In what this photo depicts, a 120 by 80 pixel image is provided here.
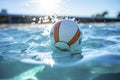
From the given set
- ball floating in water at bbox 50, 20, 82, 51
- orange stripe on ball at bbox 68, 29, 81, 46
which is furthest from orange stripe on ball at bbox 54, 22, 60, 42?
orange stripe on ball at bbox 68, 29, 81, 46

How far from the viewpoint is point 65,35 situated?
368 inches

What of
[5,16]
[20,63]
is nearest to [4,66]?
[20,63]

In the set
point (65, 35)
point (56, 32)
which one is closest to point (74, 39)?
point (65, 35)

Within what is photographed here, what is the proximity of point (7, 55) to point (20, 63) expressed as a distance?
1258 millimetres

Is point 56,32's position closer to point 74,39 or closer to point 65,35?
point 65,35

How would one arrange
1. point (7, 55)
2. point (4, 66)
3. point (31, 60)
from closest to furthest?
point (4, 66) → point (31, 60) → point (7, 55)

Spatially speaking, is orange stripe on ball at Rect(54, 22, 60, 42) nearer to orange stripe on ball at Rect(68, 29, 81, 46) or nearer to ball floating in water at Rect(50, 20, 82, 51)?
ball floating in water at Rect(50, 20, 82, 51)

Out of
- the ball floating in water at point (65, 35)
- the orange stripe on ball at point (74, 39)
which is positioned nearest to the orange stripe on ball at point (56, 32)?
the ball floating in water at point (65, 35)

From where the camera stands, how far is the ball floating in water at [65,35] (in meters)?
9.33

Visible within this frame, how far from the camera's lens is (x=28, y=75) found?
7309 millimetres

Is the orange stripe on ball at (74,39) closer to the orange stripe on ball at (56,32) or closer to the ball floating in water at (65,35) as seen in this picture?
the ball floating in water at (65,35)

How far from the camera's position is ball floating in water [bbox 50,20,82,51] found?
9.33 metres

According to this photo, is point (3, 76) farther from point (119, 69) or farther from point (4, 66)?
point (119, 69)

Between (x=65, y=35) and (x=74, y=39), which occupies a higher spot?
(x=65, y=35)
